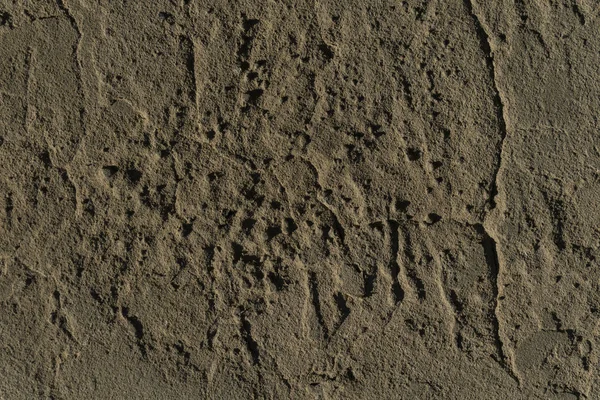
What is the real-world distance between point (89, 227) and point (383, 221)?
745mm

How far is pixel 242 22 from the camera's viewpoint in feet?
4.58

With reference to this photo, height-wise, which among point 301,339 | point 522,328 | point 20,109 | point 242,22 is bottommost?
point 301,339

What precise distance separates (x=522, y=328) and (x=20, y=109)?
1.39m

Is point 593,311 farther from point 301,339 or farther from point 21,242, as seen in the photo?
point 21,242

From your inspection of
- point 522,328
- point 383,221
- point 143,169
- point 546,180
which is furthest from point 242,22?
point 522,328

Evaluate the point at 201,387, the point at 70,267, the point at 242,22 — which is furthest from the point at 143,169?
the point at 201,387

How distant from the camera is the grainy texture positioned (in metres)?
1.37

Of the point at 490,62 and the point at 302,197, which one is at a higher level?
the point at 490,62

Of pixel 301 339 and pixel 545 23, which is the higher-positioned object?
pixel 545 23

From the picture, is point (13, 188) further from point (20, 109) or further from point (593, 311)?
point (593, 311)

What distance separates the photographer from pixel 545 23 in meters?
1.36

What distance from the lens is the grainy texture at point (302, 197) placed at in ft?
4.49

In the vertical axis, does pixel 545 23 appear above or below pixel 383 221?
above

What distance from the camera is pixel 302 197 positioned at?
4.57ft
